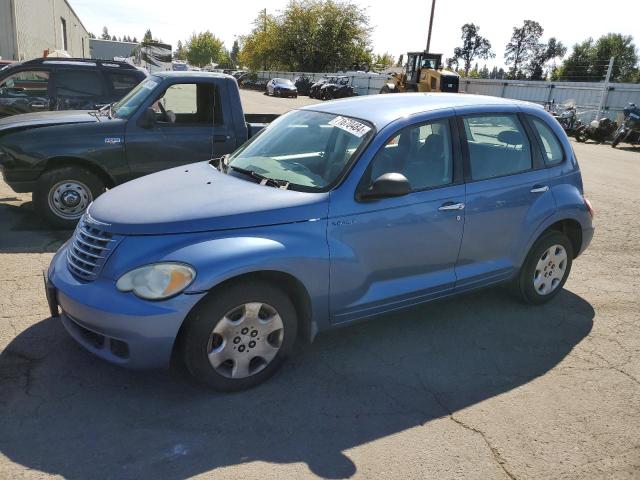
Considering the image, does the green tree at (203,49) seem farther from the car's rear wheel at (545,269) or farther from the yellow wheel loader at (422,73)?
the car's rear wheel at (545,269)

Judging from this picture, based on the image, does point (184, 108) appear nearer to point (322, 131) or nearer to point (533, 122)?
point (322, 131)

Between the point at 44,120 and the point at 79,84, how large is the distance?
246 cm

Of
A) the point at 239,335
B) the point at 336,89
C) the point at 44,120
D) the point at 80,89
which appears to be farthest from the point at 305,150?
the point at 336,89

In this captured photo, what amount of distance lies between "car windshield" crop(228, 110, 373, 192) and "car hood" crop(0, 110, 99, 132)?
3041mm

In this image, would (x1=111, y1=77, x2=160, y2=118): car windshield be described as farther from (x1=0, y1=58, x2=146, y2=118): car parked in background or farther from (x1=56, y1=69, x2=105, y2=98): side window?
(x1=56, y1=69, x2=105, y2=98): side window

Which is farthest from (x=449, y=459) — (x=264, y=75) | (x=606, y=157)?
(x=264, y=75)

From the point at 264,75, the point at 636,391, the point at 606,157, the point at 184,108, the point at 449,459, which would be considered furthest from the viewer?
the point at 264,75

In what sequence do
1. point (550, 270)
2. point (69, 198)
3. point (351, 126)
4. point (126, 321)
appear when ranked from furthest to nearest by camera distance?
point (69, 198) < point (550, 270) < point (351, 126) < point (126, 321)

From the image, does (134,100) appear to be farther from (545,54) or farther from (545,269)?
(545,54)

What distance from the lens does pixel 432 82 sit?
2748 centimetres

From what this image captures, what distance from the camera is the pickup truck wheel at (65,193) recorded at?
6066 millimetres

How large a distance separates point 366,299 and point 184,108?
4504mm

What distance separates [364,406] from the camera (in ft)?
10.5

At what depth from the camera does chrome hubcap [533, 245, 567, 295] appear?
4637 mm
